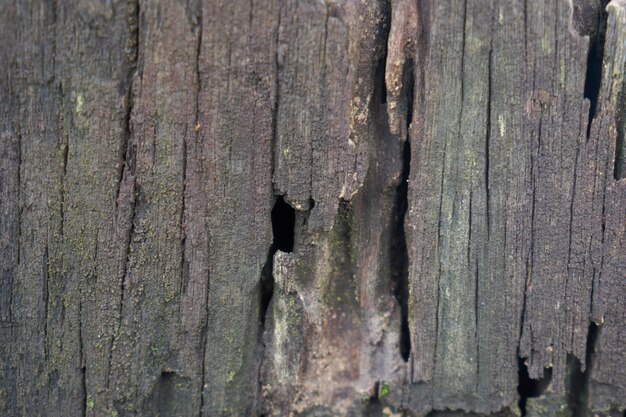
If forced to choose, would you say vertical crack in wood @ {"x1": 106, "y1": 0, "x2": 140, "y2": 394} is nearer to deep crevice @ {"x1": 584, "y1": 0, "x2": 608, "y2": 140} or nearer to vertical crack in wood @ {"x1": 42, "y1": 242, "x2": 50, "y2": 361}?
vertical crack in wood @ {"x1": 42, "y1": 242, "x2": 50, "y2": 361}

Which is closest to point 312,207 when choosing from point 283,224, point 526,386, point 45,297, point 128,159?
point 283,224

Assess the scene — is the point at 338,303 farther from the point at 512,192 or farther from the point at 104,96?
the point at 104,96

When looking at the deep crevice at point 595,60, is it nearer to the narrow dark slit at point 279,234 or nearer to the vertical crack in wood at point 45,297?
the narrow dark slit at point 279,234

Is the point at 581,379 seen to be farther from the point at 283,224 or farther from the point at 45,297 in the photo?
the point at 45,297

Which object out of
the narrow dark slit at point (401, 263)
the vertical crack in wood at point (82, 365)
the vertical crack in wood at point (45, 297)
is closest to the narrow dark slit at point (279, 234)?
the narrow dark slit at point (401, 263)

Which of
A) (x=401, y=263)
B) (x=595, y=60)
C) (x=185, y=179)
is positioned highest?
(x=595, y=60)

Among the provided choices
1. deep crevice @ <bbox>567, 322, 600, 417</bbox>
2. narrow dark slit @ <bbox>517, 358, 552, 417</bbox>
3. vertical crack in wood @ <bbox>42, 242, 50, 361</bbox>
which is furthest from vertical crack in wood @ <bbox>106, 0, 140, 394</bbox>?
deep crevice @ <bbox>567, 322, 600, 417</bbox>
